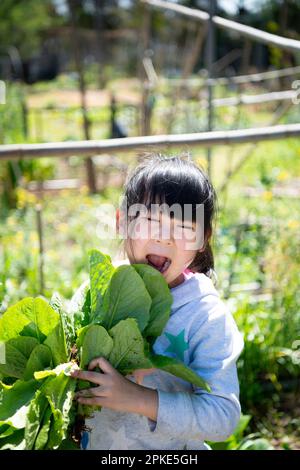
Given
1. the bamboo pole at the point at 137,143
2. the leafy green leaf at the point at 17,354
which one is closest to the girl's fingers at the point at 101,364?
the leafy green leaf at the point at 17,354

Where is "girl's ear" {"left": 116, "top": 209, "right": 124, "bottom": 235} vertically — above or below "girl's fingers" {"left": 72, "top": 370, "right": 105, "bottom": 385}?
above

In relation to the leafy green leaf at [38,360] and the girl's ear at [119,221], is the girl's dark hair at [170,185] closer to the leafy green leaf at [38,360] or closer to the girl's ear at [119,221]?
the girl's ear at [119,221]

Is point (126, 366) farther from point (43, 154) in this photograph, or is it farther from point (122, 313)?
point (43, 154)

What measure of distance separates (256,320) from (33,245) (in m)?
1.62

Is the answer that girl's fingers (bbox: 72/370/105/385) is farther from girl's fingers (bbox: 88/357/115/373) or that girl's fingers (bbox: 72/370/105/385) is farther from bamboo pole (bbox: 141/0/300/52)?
bamboo pole (bbox: 141/0/300/52)

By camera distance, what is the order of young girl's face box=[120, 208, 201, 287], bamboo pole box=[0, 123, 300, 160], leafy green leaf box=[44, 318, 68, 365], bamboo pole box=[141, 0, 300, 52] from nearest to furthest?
1. leafy green leaf box=[44, 318, 68, 365]
2. young girl's face box=[120, 208, 201, 287]
3. bamboo pole box=[0, 123, 300, 160]
4. bamboo pole box=[141, 0, 300, 52]

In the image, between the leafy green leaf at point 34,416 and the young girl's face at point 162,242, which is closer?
the leafy green leaf at point 34,416

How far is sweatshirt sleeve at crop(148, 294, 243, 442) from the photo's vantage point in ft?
3.25

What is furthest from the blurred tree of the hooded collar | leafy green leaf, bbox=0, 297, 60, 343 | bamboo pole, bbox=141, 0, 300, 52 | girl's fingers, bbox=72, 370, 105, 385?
girl's fingers, bbox=72, 370, 105, 385

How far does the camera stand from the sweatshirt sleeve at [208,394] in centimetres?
99

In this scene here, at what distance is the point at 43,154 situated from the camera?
1707 millimetres

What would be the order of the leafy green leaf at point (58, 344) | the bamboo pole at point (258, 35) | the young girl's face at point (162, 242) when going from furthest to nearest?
the bamboo pole at point (258, 35) < the young girl's face at point (162, 242) < the leafy green leaf at point (58, 344)

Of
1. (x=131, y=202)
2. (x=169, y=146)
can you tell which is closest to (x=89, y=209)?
(x=169, y=146)

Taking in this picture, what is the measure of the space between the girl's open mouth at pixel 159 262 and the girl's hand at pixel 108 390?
216 millimetres
